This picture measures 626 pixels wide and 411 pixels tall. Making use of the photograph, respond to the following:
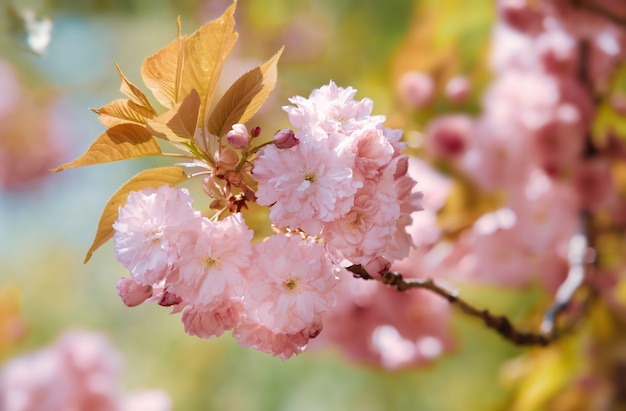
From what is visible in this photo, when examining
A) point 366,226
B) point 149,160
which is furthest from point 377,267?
point 149,160

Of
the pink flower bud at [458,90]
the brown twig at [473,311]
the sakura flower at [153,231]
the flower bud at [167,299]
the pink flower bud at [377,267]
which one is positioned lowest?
the pink flower bud at [458,90]

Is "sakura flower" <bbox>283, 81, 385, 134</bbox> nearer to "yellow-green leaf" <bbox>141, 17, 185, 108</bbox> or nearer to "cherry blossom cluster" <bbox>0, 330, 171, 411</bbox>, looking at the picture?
"yellow-green leaf" <bbox>141, 17, 185, 108</bbox>

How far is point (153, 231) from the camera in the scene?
1.02ft

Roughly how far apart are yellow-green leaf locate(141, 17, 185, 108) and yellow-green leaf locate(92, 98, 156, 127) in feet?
0.04

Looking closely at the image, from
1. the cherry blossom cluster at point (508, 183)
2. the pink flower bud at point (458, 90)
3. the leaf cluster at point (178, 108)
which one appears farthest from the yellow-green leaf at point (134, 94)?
the pink flower bud at point (458, 90)

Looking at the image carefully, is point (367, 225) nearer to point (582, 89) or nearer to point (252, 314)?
point (252, 314)

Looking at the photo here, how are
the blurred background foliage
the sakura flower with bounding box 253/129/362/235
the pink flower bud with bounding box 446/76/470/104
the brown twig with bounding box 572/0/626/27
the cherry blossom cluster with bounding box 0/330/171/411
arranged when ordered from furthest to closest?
the blurred background foliage, the cherry blossom cluster with bounding box 0/330/171/411, the pink flower bud with bounding box 446/76/470/104, the brown twig with bounding box 572/0/626/27, the sakura flower with bounding box 253/129/362/235

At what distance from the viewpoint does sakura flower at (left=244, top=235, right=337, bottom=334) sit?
315 millimetres

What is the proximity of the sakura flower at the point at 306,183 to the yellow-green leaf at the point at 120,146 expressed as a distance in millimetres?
60

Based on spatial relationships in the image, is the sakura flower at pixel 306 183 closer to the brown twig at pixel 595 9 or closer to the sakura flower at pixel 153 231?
the sakura flower at pixel 153 231

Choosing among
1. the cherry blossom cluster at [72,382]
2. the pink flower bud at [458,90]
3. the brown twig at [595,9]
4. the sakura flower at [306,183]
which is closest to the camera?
the sakura flower at [306,183]

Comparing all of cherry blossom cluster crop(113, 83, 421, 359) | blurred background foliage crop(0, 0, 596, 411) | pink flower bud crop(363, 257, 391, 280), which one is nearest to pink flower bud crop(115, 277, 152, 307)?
cherry blossom cluster crop(113, 83, 421, 359)

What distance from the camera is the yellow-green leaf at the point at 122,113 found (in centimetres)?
32

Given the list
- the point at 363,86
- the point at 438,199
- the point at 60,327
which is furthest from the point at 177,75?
the point at 60,327
